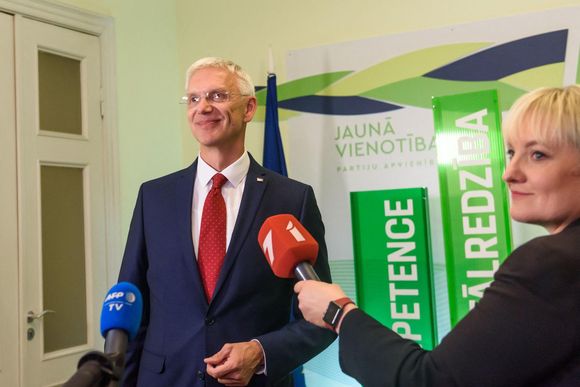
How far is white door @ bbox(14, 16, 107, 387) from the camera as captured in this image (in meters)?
2.93

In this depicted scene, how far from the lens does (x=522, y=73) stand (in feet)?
9.25

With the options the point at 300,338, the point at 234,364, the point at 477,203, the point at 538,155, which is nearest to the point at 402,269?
the point at 477,203

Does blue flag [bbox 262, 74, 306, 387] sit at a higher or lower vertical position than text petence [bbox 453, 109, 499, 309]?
higher

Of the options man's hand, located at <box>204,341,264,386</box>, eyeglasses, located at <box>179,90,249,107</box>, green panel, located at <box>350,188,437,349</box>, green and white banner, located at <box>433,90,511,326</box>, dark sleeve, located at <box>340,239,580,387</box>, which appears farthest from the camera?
green panel, located at <box>350,188,437,349</box>

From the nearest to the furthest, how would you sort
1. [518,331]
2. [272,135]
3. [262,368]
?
1. [518,331]
2. [262,368]
3. [272,135]

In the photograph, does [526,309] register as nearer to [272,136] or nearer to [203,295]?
[203,295]

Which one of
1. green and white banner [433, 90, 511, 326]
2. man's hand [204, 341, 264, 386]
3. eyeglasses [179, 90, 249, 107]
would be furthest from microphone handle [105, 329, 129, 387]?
green and white banner [433, 90, 511, 326]

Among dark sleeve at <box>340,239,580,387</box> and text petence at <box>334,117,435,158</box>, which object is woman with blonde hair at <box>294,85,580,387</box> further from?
text petence at <box>334,117,435,158</box>

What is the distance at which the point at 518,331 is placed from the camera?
88 centimetres

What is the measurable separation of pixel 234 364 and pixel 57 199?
6.41ft

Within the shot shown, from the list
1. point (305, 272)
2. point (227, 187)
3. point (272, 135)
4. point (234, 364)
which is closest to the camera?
point (305, 272)

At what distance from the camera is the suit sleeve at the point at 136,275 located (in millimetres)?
1767

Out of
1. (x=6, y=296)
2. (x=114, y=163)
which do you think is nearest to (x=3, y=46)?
(x=114, y=163)

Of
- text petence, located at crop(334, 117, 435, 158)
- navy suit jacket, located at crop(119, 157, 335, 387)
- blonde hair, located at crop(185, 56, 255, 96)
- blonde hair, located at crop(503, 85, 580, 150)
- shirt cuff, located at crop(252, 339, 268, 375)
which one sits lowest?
shirt cuff, located at crop(252, 339, 268, 375)
